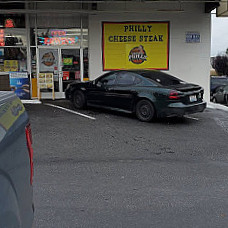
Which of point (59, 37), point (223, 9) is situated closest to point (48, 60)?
point (59, 37)

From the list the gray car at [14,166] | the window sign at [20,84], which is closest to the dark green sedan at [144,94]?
the window sign at [20,84]

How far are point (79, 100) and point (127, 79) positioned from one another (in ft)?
6.92

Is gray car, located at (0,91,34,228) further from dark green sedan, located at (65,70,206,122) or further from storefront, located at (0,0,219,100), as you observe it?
storefront, located at (0,0,219,100)

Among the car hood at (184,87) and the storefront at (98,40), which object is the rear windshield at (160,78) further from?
the storefront at (98,40)

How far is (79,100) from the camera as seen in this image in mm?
10766

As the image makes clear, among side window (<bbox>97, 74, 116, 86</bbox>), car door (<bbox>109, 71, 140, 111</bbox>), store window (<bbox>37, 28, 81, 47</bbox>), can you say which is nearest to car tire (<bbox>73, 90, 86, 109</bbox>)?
side window (<bbox>97, 74, 116, 86</bbox>)

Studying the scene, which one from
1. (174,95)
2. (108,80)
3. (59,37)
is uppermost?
(59,37)

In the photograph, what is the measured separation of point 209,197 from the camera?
423cm

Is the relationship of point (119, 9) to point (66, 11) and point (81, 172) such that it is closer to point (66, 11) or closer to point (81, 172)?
point (66, 11)

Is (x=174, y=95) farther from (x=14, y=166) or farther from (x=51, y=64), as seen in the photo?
(x=51, y=64)

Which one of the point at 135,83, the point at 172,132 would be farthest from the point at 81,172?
the point at 135,83

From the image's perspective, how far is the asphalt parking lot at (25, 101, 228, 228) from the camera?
12.2 ft

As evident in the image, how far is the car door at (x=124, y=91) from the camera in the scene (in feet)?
30.3

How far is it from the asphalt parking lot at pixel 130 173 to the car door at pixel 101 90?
973 mm
